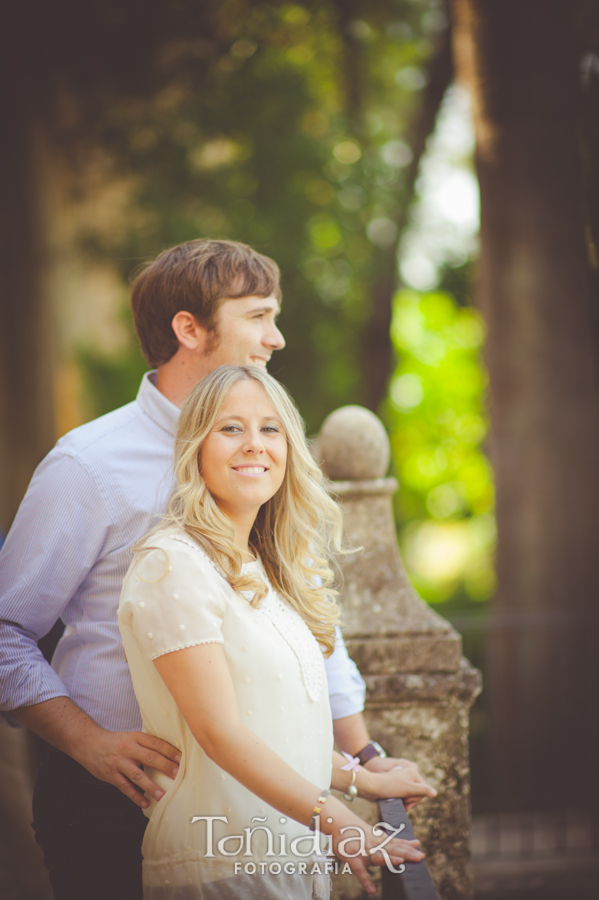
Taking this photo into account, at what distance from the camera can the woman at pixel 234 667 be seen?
5.07 feet

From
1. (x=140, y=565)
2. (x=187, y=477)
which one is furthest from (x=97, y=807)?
(x=187, y=477)

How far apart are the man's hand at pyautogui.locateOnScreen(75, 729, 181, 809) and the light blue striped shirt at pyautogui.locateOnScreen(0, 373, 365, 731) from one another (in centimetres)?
12

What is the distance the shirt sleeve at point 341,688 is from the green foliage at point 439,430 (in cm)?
1449

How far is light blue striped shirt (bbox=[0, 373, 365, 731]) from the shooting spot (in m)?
1.87

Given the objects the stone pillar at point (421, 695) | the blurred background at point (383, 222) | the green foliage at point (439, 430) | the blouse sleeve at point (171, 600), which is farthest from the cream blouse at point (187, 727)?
the green foliage at point (439, 430)

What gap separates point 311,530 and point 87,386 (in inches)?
416

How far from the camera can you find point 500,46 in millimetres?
7605

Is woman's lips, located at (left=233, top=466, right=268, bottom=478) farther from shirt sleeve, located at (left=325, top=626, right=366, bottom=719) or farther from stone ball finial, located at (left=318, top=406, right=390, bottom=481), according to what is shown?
stone ball finial, located at (left=318, top=406, right=390, bottom=481)

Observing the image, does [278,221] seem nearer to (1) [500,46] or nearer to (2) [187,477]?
(1) [500,46]

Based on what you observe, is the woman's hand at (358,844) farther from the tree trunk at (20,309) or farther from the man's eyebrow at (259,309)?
the tree trunk at (20,309)

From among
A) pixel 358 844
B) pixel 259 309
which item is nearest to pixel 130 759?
pixel 358 844

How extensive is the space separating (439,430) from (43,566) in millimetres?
16594

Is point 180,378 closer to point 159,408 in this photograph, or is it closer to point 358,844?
point 159,408

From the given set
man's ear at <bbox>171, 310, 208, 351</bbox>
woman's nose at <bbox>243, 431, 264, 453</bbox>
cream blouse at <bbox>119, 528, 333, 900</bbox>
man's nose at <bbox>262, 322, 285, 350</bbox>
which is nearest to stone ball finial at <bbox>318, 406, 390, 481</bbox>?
man's nose at <bbox>262, 322, 285, 350</bbox>
